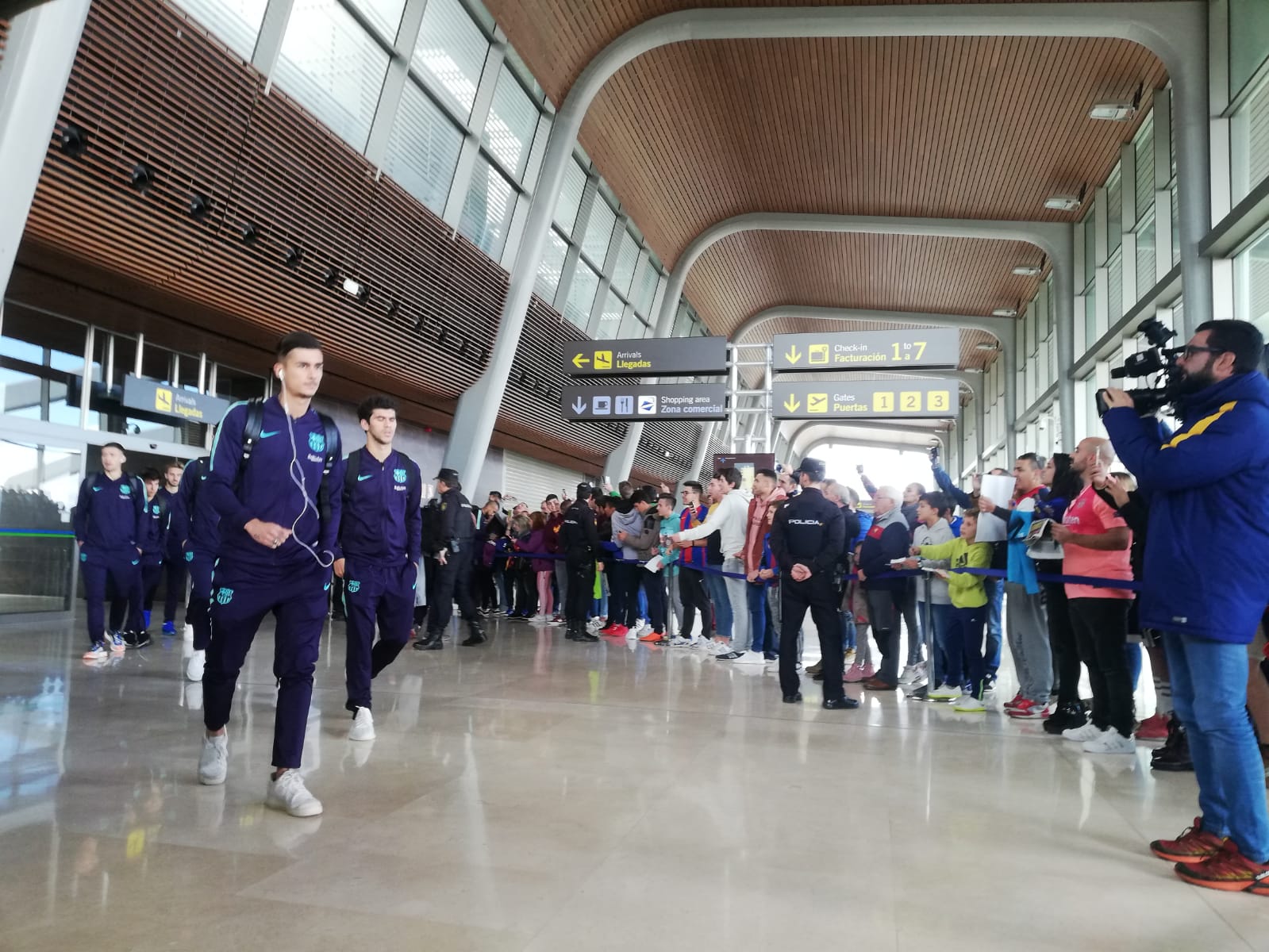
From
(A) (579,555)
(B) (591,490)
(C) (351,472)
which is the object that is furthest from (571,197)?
(C) (351,472)

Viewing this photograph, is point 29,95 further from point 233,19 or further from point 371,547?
point 371,547

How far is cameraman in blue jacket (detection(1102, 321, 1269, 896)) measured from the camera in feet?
9.77

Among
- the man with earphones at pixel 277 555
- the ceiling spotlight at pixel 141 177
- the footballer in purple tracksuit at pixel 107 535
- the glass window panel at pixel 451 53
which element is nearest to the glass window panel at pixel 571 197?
the glass window panel at pixel 451 53

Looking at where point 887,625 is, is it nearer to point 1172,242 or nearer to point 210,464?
point 210,464

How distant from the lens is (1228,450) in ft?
9.80

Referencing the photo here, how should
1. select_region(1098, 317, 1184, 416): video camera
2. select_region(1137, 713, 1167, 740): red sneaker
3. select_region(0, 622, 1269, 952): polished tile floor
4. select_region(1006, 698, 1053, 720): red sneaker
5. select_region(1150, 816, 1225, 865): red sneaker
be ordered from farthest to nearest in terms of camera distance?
1. select_region(1006, 698, 1053, 720): red sneaker
2. select_region(1137, 713, 1167, 740): red sneaker
3. select_region(1098, 317, 1184, 416): video camera
4. select_region(1150, 816, 1225, 865): red sneaker
5. select_region(0, 622, 1269, 952): polished tile floor

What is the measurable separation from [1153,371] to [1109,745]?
266cm

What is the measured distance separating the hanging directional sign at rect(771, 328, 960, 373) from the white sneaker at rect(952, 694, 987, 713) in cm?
753

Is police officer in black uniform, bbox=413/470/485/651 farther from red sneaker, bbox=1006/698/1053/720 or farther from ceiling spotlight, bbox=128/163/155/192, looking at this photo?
red sneaker, bbox=1006/698/1053/720

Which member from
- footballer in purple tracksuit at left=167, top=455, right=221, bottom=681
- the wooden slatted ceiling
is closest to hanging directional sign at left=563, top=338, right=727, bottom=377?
the wooden slatted ceiling

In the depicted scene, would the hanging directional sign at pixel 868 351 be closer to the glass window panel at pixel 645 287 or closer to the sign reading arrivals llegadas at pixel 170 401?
the sign reading arrivals llegadas at pixel 170 401

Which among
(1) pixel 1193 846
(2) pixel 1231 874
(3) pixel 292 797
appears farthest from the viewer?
(3) pixel 292 797

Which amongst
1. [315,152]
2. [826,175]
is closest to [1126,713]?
[315,152]

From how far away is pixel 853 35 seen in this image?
13859 millimetres
